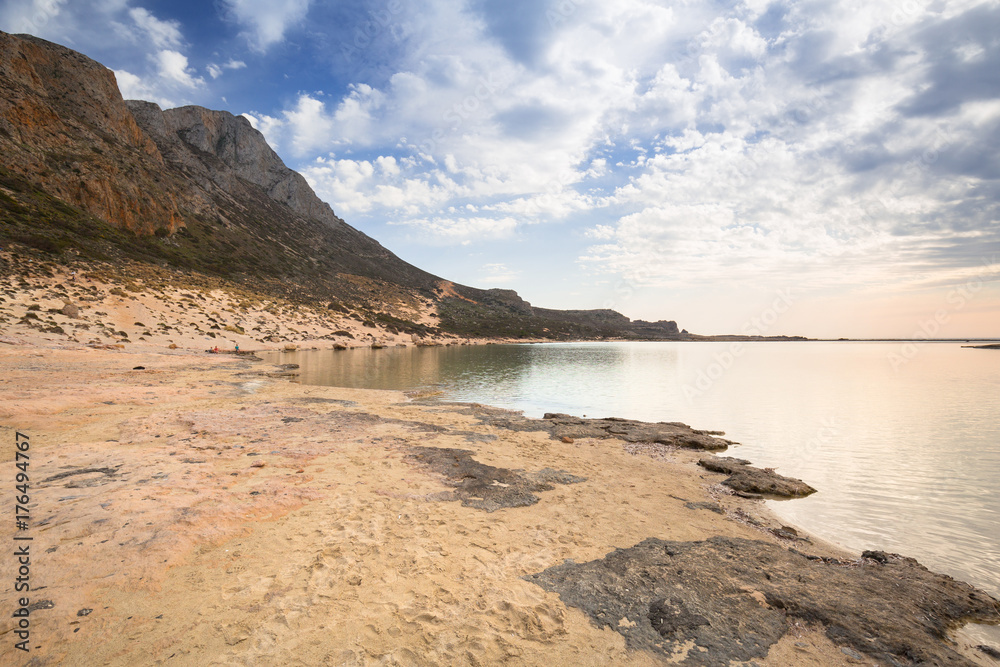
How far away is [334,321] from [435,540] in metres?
73.5

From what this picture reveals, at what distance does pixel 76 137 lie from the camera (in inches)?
2318

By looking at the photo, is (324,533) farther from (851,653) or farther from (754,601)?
(851,653)

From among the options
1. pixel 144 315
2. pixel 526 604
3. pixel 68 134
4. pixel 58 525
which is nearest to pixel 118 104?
pixel 68 134

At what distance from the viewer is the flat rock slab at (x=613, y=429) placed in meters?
15.6

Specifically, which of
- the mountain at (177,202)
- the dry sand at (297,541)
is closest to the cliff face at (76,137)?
the mountain at (177,202)

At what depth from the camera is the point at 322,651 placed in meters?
3.96

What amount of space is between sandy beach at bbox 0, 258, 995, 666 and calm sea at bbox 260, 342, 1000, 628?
7.77 feet

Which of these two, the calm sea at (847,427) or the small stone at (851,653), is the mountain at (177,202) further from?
the small stone at (851,653)

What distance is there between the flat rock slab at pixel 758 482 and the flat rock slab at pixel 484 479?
4.71 m

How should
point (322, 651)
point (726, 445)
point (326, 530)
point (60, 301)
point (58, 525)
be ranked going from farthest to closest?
point (60, 301) → point (726, 445) → point (326, 530) → point (58, 525) → point (322, 651)

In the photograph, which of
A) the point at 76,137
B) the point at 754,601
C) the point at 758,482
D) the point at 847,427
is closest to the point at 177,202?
the point at 76,137

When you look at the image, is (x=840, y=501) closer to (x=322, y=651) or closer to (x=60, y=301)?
(x=322, y=651)

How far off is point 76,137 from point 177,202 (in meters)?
19.7

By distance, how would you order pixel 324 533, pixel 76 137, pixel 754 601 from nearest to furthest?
pixel 754 601 → pixel 324 533 → pixel 76 137
